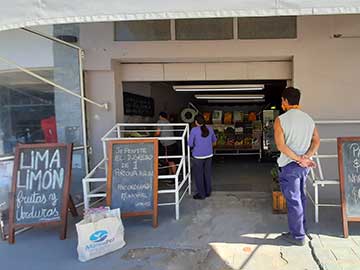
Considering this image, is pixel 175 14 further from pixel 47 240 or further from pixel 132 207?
pixel 47 240

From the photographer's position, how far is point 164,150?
7.57m

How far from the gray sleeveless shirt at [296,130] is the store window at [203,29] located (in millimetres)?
2221

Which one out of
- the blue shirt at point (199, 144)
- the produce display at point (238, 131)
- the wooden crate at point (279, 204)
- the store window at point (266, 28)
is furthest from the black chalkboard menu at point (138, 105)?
the produce display at point (238, 131)

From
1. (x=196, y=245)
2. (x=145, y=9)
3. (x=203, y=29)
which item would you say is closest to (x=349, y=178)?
(x=196, y=245)

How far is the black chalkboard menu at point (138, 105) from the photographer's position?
6431mm

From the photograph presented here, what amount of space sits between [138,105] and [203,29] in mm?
2460

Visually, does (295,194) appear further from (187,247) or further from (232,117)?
(232,117)

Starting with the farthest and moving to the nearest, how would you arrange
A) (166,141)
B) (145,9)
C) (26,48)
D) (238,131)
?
(238,131)
(166,141)
(26,48)
(145,9)

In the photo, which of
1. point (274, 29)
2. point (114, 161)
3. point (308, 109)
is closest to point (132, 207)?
point (114, 161)

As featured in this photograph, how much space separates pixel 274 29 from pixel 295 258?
11.0 ft

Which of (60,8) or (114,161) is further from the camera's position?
(114,161)

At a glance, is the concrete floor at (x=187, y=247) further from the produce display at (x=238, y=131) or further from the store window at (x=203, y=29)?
the produce display at (x=238, y=131)

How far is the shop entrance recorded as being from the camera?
7.69 meters

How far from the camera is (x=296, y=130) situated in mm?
3451
